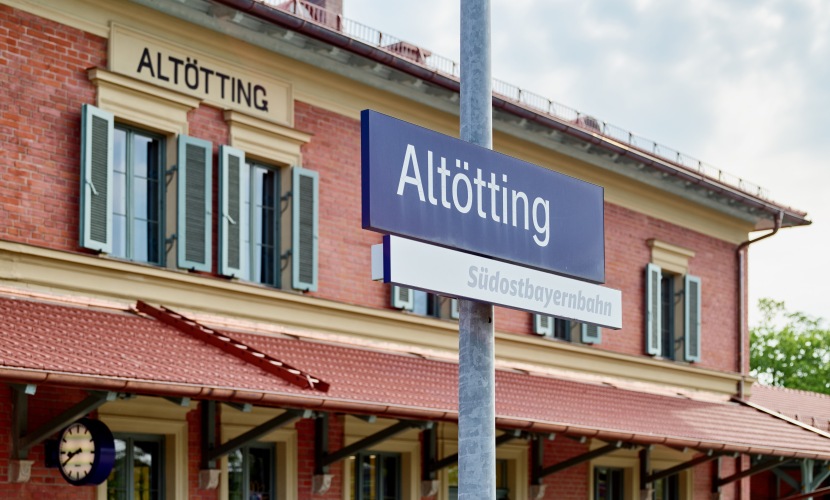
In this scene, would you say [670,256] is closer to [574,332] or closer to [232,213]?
[574,332]

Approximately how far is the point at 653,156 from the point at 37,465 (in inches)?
452

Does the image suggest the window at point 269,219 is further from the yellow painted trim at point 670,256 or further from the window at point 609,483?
the yellow painted trim at point 670,256

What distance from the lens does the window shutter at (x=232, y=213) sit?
46.7 ft

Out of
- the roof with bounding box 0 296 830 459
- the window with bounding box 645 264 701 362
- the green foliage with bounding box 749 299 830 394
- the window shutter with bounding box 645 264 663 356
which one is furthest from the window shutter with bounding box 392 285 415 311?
the green foliage with bounding box 749 299 830 394

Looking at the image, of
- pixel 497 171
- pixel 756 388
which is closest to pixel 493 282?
pixel 497 171

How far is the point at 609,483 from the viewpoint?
66.1ft

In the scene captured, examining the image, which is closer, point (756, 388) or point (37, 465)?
point (37, 465)

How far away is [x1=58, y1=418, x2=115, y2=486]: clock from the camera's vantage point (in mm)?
11648

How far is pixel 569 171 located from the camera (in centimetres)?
1944

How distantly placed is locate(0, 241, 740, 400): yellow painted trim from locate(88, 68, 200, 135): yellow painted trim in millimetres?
1401

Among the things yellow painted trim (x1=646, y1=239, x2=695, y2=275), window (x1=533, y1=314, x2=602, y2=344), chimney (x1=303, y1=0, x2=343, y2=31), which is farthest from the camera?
yellow painted trim (x1=646, y1=239, x2=695, y2=275)

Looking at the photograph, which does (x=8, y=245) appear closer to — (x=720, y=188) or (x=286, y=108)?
(x=286, y=108)

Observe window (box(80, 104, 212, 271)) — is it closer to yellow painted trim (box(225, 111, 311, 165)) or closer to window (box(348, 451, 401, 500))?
yellow painted trim (box(225, 111, 311, 165))

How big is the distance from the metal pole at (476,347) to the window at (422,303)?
944cm
